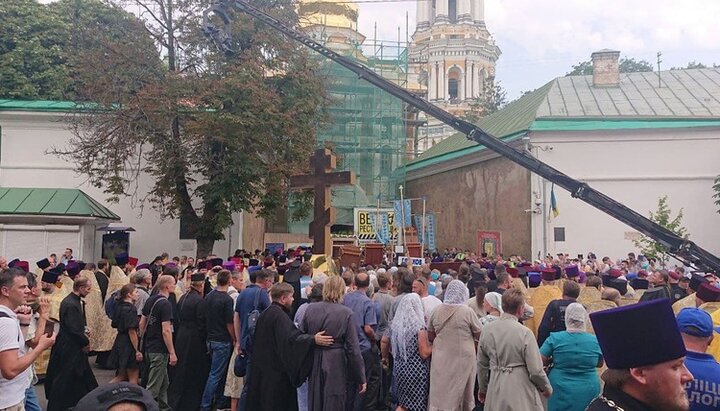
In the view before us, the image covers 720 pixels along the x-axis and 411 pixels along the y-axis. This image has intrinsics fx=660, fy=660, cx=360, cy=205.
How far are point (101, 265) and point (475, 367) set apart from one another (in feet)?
31.7

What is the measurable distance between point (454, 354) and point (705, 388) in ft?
9.88

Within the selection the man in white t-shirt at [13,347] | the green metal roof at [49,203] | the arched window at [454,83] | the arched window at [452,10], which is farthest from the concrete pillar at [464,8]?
the man in white t-shirt at [13,347]

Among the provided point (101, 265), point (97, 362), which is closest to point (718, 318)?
point (97, 362)

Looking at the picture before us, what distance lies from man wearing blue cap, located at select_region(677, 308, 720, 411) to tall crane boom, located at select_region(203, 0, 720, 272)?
35.7ft

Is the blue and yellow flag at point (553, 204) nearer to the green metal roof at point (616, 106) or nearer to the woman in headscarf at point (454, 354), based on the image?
the green metal roof at point (616, 106)

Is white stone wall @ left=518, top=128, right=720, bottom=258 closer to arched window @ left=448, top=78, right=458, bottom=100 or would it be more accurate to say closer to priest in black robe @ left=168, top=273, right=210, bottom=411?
priest in black robe @ left=168, top=273, right=210, bottom=411

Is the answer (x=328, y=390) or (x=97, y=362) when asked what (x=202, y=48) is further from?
(x=328, y=390)

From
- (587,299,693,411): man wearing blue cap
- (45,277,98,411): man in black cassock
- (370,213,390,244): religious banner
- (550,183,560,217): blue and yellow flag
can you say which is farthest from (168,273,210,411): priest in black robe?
(550,183,560,217): blue and yellow flag

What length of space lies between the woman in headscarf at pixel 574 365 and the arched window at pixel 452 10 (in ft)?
203

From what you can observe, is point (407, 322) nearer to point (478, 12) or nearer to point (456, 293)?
point (456, 293)

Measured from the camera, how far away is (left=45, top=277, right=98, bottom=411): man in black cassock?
310 inches

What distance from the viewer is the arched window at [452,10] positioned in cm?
6456

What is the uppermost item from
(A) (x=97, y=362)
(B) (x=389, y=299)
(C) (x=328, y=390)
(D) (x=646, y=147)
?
(D) (x=646, y=147)

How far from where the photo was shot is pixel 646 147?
1067 inches
